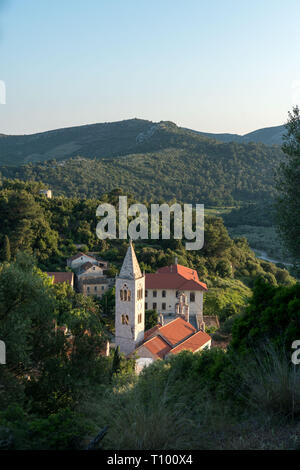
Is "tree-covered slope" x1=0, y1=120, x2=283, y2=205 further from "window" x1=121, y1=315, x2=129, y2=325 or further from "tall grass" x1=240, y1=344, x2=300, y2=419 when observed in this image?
"tall grass" x1=240, y1=344, x2=300, y2=419

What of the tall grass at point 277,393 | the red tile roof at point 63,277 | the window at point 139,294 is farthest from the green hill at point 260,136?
the tall grass at point 277,393

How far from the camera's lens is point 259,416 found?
426 centimetres

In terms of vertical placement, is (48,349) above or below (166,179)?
below

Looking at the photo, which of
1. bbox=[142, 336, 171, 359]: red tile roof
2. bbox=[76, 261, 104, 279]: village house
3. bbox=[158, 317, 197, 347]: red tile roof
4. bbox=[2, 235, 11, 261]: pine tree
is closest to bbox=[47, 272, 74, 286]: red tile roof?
bbox=[76, 261, 104, 279]: village house

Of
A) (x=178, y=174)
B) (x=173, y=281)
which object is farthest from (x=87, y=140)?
(x=173, y=281)

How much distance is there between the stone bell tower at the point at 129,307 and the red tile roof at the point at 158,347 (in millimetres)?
1547

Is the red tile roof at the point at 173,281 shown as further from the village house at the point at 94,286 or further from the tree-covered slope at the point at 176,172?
the tree-covered slope at the point at 176,172

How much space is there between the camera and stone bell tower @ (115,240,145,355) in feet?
65.7

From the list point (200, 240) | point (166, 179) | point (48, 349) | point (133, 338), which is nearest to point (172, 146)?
point (166, 179)

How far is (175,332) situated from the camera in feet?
65.9

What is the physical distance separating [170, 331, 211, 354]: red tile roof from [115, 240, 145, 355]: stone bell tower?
2.71 m

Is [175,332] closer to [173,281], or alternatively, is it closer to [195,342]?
[195,342]
